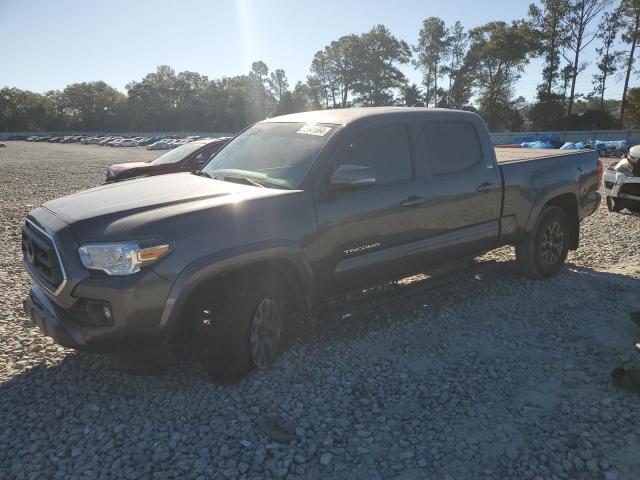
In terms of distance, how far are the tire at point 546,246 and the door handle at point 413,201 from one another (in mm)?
1963

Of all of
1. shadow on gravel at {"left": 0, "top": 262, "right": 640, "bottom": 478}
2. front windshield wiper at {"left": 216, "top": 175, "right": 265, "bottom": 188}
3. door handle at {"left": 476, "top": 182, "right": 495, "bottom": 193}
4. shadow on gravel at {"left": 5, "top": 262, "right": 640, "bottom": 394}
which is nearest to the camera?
shadow on gravel at {"left": 0, "top": 262, "right": 640, "bottom": 478}

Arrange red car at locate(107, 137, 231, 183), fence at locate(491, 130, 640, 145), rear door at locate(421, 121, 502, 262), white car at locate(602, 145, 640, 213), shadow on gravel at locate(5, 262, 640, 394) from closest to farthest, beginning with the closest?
shadow on gravel at locate(5, 262, 640, 394) < rear door at locate(421, 121, 502, 262) < white car at locate(602, 145, 640, 213) < red car at locate(107, 137, 231, 183) < fence at locate(491, 130, 640, 145)

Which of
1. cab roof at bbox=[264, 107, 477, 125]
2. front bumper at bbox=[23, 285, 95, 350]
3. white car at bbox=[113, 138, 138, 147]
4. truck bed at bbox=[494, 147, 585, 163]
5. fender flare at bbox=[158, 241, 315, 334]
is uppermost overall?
cab roof at bbox=[264, 107, 477, 125]

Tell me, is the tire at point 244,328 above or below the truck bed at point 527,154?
below

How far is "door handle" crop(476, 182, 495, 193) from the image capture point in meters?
5.02

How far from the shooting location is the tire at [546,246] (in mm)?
5816

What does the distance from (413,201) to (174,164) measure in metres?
7.22

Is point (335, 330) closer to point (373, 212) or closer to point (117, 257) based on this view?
point (373, 212)

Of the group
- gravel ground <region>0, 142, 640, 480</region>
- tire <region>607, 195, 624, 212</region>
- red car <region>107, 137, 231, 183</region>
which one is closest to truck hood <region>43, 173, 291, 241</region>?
gravel ground <region>0, 142, 640, 480</region>

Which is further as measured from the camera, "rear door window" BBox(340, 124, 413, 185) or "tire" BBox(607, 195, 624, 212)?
"tire" BBox(607, 195, 624, 212)

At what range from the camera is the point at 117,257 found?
10.1 feet

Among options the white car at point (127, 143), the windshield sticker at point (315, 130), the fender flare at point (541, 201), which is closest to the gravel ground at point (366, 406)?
the fender flare at point (541, 201)

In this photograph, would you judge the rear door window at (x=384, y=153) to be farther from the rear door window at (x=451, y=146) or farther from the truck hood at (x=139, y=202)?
the truck hood at (x=139, y=202)

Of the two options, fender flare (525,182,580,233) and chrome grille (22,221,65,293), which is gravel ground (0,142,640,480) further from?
fender flare (525,182,580,233)
